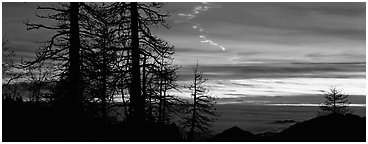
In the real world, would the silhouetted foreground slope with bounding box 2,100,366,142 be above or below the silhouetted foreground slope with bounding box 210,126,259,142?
above

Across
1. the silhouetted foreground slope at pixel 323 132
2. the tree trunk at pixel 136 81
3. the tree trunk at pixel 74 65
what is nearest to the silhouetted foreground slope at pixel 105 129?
the silhouetted foreground slope at pixel 323 132

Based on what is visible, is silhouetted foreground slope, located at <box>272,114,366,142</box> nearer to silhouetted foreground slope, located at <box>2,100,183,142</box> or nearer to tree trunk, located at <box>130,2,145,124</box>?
silhouetted foreground slope, located at <box>2,100,183,142</box>

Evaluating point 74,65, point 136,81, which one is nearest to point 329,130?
point 136,81

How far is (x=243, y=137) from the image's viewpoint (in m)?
22.6

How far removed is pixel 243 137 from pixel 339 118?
5253mm

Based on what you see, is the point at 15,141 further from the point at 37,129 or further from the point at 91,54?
the point at 91,54

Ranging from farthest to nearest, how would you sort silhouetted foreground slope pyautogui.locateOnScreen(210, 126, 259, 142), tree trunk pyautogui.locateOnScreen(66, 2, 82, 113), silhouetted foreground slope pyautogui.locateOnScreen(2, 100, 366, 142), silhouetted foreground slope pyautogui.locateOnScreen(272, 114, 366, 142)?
silhouetted foreground slope pyautogui.locateOnScreen(210, 126, 259, 142) → silhouetted foreground slope pyautogui.locateOnScreen(272, 114, 366, 142) → tree trunk pyautogui.locateOnScreen(66, 2, 82, 113) → silhouetted foreground slope pyautogui.locateOnScreen(2, 100, 366, 142)

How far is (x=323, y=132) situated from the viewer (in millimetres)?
21250

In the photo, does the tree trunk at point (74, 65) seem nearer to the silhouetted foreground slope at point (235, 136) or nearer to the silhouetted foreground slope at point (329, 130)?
the silhouetted foreground slope at point (235, 136)

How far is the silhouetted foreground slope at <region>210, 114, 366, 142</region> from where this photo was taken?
20.4 metres

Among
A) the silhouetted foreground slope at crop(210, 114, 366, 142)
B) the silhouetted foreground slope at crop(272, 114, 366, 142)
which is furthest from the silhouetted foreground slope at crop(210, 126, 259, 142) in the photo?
the silhouetted foreground slope at crop(272, 114, 366, 142)

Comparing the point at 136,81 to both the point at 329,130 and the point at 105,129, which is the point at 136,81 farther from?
the point at 329,130

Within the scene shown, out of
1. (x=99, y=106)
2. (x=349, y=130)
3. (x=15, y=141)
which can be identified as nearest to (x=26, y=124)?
(x=15, y=141)

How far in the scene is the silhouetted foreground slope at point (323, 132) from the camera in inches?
→ 803
